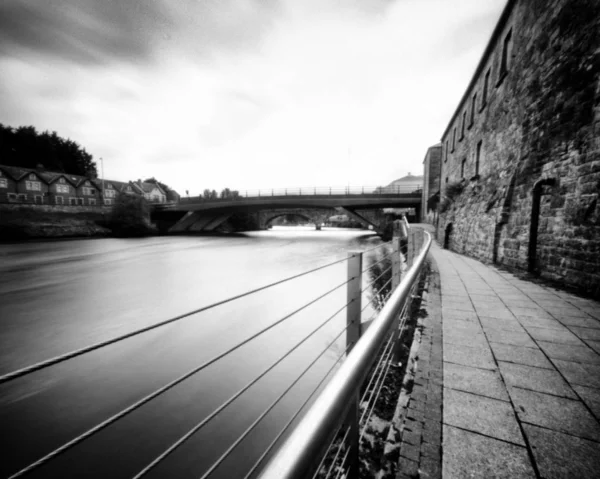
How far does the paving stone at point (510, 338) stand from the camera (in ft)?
8.80

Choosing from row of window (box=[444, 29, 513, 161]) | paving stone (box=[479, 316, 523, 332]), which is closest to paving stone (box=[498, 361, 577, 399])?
paving stone (box=[479, 316, 523, 332])

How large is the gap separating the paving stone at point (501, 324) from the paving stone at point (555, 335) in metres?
0.13

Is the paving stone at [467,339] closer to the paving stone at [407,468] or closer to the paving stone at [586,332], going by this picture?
the paving stone at [586,332]

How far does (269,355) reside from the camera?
596cm

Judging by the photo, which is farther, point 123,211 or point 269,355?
point 123,211

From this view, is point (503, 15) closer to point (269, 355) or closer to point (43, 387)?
point (269, 355)

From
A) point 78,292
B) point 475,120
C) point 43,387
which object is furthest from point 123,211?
point 475,120

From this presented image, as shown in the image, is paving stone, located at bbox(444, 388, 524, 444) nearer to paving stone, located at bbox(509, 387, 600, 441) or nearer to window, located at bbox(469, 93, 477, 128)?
paving stone, located at bbox(509, 387, 600, 441)

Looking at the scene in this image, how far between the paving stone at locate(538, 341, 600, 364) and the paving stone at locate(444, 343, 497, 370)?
22.9 inches

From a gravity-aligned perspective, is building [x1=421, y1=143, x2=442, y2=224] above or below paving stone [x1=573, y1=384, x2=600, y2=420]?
above

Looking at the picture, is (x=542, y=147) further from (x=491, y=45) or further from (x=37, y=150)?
(x=37, y=150)

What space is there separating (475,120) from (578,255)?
7.94m

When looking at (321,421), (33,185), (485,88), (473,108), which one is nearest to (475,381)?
(321,421)

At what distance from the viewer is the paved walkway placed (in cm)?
149
